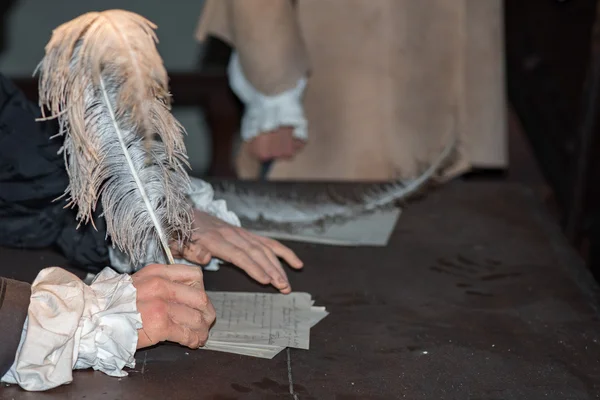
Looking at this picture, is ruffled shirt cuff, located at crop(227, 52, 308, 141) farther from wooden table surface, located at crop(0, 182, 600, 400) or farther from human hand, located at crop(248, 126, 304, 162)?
wooden table surface, located at crop(0, 182, 600, 400)

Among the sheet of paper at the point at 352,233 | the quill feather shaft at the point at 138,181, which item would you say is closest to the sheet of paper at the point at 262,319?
the quill feather shaft at the point at 138,181

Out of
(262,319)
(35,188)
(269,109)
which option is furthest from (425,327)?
(269,109)

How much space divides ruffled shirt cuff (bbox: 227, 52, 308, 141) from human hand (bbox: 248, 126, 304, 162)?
0.05 feet

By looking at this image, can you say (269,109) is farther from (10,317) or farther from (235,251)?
(10,317)

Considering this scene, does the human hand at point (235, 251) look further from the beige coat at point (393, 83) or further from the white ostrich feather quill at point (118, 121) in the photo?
the beige coat at point (393, 83)

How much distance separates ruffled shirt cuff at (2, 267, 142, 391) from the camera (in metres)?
1.05

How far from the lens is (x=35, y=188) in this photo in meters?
1.40

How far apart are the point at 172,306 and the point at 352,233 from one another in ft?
1.88

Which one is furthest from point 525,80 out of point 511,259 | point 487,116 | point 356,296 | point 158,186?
point 158,186

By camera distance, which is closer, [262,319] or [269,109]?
[262,319]

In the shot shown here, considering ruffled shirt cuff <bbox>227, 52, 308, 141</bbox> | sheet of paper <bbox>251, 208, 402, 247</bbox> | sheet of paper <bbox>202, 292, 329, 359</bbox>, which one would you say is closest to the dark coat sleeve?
sheet of paper <bbox>202, 292, 329, 359</bbox>

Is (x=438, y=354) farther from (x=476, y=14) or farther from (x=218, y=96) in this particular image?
(x=218, y=96)

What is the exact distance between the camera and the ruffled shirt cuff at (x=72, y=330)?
105cm

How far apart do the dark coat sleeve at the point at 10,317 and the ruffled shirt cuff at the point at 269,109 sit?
1049 millimetres
